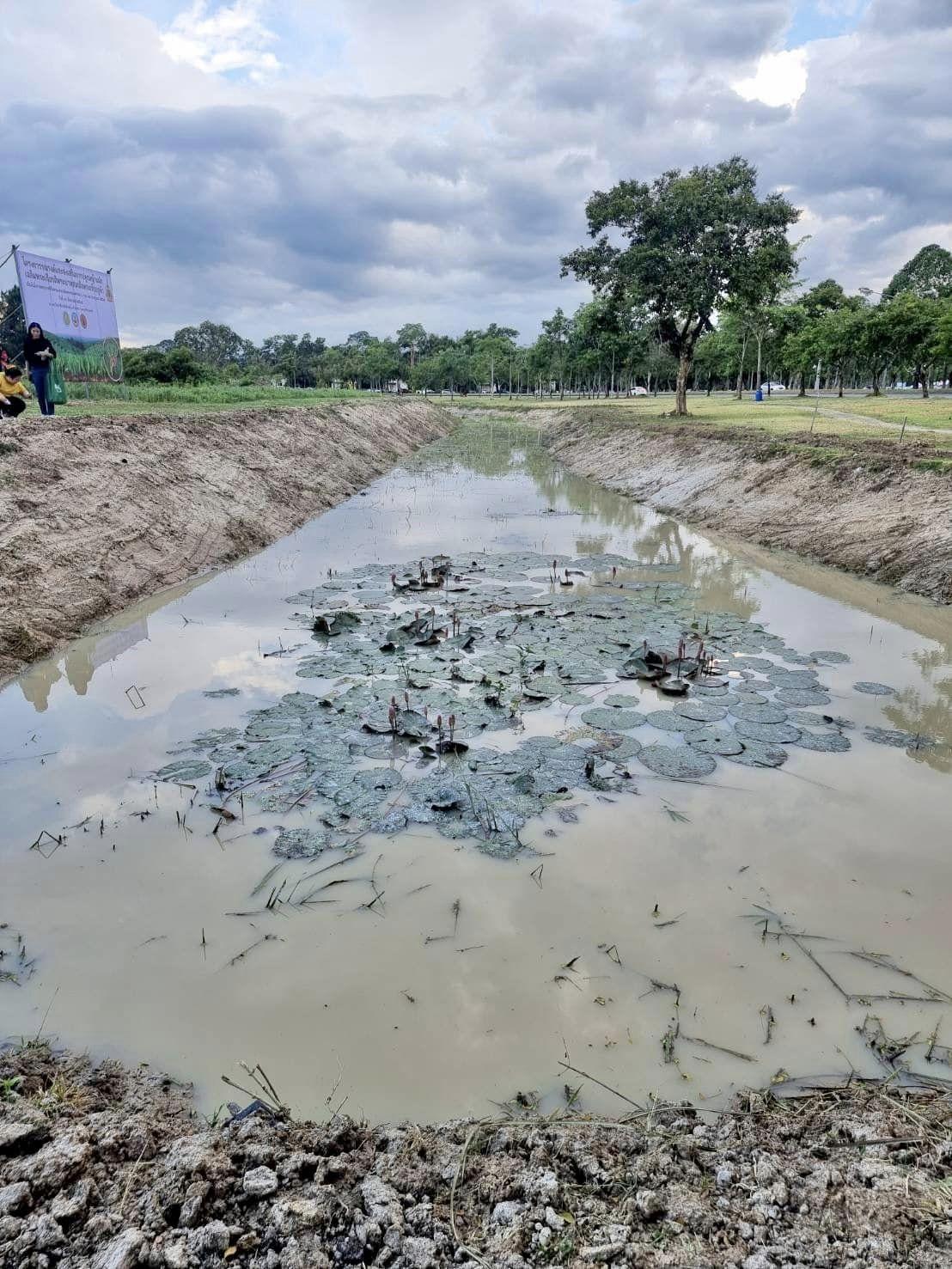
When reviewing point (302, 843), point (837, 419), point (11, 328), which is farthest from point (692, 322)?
point (11, 328)

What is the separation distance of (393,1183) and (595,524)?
15.1 meters

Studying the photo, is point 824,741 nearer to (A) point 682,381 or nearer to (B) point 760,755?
(B) point 760,755

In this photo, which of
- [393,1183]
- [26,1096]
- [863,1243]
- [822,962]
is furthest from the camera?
[822,962]

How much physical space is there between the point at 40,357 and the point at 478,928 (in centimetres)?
1480

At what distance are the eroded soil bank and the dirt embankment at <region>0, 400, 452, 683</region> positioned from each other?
657 centimetres

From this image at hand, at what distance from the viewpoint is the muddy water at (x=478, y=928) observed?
128 inches

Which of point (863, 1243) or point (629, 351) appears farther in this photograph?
point (629, 351)

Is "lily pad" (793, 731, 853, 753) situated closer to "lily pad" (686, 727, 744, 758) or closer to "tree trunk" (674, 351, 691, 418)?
"lily pad" (686, 727, 744, 758)

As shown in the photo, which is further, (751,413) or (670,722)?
(751,413)

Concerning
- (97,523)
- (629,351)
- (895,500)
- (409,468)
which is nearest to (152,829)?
(97,523)

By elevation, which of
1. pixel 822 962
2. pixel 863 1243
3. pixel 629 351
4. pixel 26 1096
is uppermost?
pixel 629 351

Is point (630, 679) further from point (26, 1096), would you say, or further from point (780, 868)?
point (26, 1096)

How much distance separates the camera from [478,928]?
4004 millimetres

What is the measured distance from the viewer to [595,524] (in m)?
16.5
